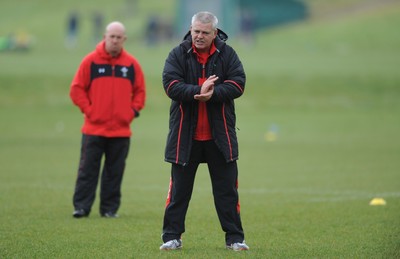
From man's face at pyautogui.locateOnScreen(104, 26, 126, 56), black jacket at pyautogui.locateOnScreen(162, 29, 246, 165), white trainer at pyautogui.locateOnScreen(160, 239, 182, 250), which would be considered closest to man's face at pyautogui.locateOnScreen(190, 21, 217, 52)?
black jacket at pyautogui.locateOnScreen(162, 29, 246, 165)

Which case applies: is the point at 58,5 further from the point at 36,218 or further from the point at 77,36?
the point at 36,218

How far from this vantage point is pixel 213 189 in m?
9.47

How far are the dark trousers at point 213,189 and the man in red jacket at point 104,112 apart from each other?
311 cm

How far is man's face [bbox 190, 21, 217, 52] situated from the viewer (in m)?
9.00

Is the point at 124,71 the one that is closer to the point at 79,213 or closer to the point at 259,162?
the point at 79,213

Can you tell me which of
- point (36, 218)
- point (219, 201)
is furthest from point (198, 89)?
point (36, 218)

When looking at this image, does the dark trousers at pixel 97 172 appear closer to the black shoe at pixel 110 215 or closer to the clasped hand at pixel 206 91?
the black shoe at pixel 110 215

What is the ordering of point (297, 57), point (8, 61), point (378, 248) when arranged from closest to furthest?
point (378, 248)
point (8, 61)
point (297, 57)

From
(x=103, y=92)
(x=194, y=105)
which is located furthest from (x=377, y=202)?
(x=194, y=105)

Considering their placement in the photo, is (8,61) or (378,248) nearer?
(378,248)

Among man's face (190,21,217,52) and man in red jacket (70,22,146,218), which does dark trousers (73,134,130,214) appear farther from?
man's face (190,21,217,52)

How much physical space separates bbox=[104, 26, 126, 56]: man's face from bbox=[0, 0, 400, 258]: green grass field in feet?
7.40

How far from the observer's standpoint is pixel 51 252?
935cm

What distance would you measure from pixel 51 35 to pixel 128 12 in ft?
37.0
